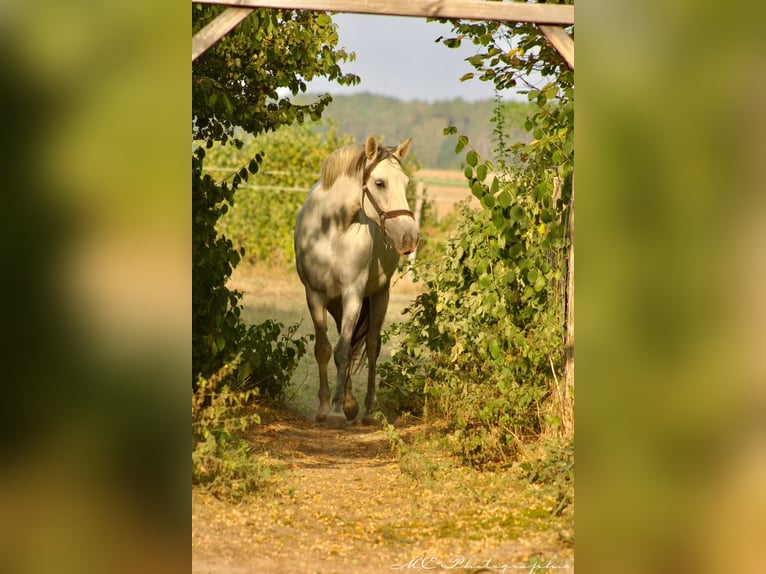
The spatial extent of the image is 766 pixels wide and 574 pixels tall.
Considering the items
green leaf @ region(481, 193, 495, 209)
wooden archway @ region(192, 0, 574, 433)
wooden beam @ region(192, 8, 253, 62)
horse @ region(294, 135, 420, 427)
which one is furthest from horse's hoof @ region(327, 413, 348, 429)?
wooden beam @ region(192, 8, 253, 62)

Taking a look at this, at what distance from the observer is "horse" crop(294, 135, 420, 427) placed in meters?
6.82

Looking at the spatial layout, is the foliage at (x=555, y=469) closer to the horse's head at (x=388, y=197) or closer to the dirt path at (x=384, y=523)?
the dirt path at (x=384, y=523)

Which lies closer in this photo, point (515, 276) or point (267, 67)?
point (515, 276)

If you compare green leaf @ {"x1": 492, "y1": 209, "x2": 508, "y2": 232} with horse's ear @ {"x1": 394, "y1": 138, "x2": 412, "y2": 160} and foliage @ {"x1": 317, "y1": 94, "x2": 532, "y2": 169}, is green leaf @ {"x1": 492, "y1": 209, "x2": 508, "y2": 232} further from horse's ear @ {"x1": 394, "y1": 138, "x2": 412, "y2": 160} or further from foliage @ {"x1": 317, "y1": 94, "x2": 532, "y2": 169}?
foliage @ {"x1": 317, "y1": 94, "x2": 532, "y2": 169}

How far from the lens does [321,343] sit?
7.31 meters

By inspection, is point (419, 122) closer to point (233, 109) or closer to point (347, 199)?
point (347, 199)

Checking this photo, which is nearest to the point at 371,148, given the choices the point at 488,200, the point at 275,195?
the point at 488,200

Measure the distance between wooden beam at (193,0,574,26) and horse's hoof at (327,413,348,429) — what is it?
3.95 m

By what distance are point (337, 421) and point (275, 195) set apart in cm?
918

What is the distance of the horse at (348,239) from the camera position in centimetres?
682
